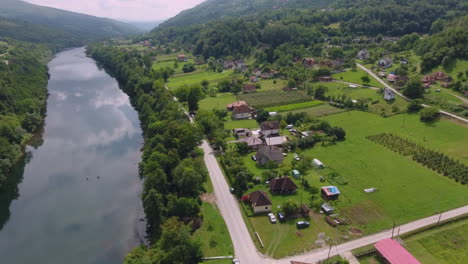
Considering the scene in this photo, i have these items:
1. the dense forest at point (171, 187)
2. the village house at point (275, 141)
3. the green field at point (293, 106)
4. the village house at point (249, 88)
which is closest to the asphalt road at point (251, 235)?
the dense forest at point (171, 187)

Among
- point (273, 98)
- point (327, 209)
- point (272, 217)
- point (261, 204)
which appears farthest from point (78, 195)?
point (273, 98)

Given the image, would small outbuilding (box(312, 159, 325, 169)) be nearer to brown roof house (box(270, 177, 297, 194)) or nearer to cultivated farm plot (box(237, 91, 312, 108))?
brown roof house (box(270, 177, 297, 194))

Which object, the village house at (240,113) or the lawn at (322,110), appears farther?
the lawn at (322,110)

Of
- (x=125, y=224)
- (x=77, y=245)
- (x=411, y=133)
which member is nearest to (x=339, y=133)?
(x=411, y=133)

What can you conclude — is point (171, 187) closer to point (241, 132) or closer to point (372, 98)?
point (241, 132)

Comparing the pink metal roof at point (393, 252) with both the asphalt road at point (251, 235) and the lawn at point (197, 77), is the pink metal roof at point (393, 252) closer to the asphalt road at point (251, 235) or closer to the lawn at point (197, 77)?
the asphalt road at point (251, 235)

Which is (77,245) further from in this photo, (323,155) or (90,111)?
(90,111)

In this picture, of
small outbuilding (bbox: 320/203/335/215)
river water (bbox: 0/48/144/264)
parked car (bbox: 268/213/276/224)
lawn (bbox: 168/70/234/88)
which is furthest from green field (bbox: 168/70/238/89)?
small outbuilding (bbox: 320/203/335/215)
